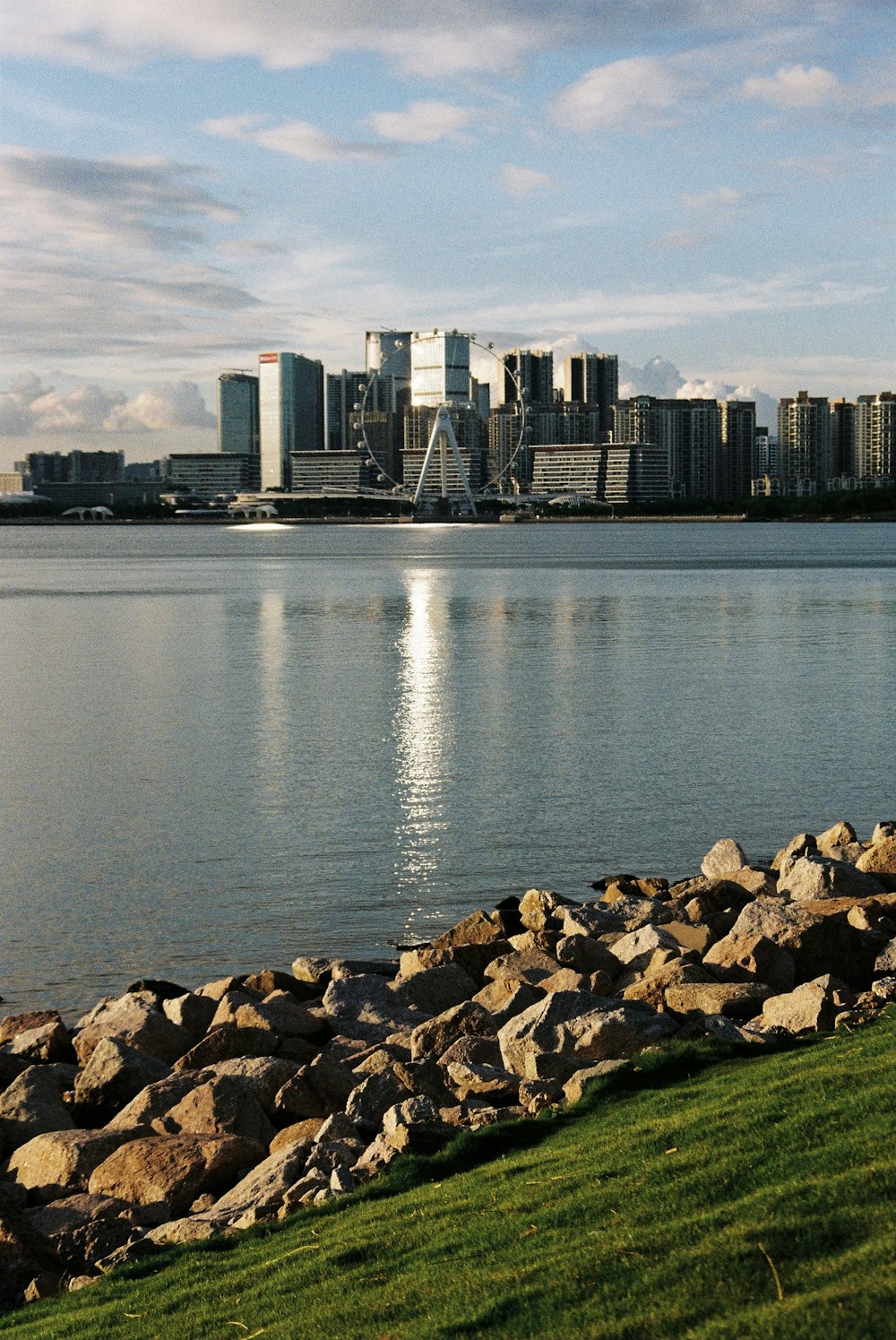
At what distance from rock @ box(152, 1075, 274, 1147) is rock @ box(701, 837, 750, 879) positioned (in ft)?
31.1

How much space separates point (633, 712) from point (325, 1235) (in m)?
28.1

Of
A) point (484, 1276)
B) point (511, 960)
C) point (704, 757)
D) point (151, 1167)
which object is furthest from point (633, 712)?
point (484, 1276)

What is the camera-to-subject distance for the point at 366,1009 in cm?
1455

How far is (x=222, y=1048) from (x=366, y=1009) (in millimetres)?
1718

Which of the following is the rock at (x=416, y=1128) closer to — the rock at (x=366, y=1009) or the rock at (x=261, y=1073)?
the rock at (x=261, y=1073)

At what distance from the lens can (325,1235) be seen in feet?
28.6

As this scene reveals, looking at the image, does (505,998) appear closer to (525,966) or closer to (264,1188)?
(525,966)

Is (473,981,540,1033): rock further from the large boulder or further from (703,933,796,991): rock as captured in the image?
the large boulder

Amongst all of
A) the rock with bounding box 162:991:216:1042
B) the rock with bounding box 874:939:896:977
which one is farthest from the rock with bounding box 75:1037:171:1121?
the rock with bounding box 874:939:896:977

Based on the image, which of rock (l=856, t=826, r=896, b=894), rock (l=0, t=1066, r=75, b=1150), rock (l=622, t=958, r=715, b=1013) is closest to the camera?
rock (l=0, t=1066, r=75, b=1150)

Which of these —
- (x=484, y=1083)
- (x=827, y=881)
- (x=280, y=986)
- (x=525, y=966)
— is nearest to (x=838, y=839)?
(x=827, y=881)

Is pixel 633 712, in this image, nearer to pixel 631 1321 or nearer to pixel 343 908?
pixel 343 908

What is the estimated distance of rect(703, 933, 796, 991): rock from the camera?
1416 centimetres

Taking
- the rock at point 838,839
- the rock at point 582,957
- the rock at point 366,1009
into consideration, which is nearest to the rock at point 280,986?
the rock at point 366,1009
